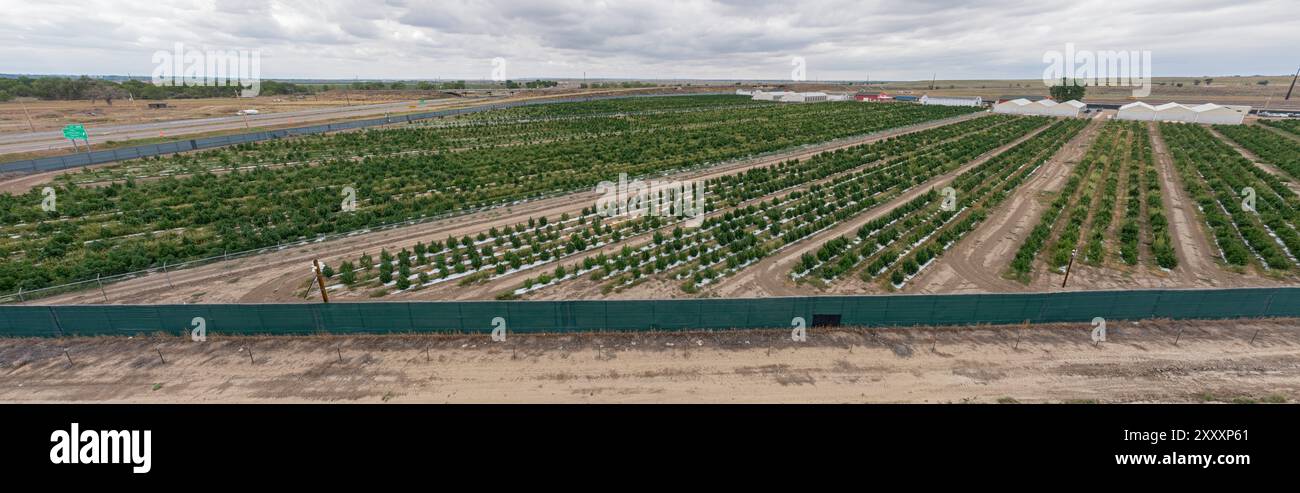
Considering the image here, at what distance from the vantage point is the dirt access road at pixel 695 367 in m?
14.0

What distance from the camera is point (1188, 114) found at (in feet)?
249

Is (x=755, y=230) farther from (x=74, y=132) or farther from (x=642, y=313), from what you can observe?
A: (x=74, y=132)

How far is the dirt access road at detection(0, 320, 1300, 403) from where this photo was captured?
14.0 meters

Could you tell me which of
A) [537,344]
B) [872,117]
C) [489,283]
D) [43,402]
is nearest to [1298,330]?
[537,344]

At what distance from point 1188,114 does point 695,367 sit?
344 ft

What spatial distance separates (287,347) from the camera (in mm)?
16094

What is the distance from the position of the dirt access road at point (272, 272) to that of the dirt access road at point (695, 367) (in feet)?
11.6

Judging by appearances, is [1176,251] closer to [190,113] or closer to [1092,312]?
[1092,312]

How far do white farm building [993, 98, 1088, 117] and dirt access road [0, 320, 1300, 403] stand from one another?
308 ft

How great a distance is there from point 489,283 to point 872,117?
8753 cm

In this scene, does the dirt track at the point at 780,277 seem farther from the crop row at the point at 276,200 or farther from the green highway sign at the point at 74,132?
the green highway sign at the point at 74,132

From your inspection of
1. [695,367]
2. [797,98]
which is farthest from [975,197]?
[797,98]

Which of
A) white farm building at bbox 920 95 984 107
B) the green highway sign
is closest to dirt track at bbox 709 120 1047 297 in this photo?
the green highway sign

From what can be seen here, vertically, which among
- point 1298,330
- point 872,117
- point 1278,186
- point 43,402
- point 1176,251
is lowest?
point 43,402
